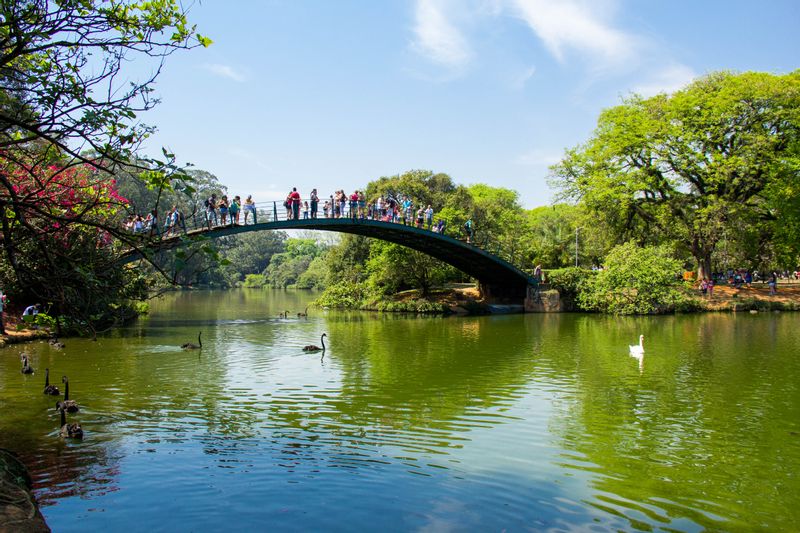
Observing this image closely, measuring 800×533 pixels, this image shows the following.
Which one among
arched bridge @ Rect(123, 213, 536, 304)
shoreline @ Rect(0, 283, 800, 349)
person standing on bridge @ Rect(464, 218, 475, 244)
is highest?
person standing on bridge @ Rect(464, 218, 475, 244)

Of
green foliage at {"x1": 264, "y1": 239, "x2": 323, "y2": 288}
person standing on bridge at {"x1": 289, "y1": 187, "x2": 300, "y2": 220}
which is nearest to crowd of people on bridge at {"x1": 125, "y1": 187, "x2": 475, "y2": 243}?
person standing on bridge at {"x1": 289, "y1": 187, "x2": 300, "y2": 220}

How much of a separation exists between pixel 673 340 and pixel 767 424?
11804mm

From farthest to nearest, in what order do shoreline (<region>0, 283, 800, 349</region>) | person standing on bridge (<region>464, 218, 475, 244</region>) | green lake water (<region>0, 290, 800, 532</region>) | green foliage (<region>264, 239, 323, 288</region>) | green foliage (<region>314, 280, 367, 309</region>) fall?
green foliage (<region>264, 239, 323, 288</region>) < green foliage (<region>314, 280, 367, 309</region>) < shoreline (<region>0, 283, 800, 349</region>) < person standing on bridge (<region>464, 218, 475, 244</region>) < green lake water (<region>0, 290, 800, 532</region>)

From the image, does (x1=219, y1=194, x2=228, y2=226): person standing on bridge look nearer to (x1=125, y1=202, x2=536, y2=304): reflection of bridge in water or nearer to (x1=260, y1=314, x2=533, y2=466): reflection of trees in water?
(x1=125, y1=202, x2=536, y2=304): reflection of bridge in water

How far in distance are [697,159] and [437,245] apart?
15609 mm

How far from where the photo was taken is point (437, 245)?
3253 cm

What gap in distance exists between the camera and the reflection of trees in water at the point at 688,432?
6.38 meters

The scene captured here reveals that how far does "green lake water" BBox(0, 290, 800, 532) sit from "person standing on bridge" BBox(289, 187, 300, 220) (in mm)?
8521

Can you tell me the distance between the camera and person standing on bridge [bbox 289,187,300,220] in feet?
82.5

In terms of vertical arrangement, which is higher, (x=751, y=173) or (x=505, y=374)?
(x=751, y=173)

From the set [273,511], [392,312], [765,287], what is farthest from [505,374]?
[765,287]

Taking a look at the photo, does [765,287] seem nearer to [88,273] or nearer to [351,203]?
[351,203]

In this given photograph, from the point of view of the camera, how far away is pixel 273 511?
6043 millimetres

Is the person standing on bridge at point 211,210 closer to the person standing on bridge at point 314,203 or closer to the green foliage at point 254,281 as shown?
the person standing on bridge at point 314,203
